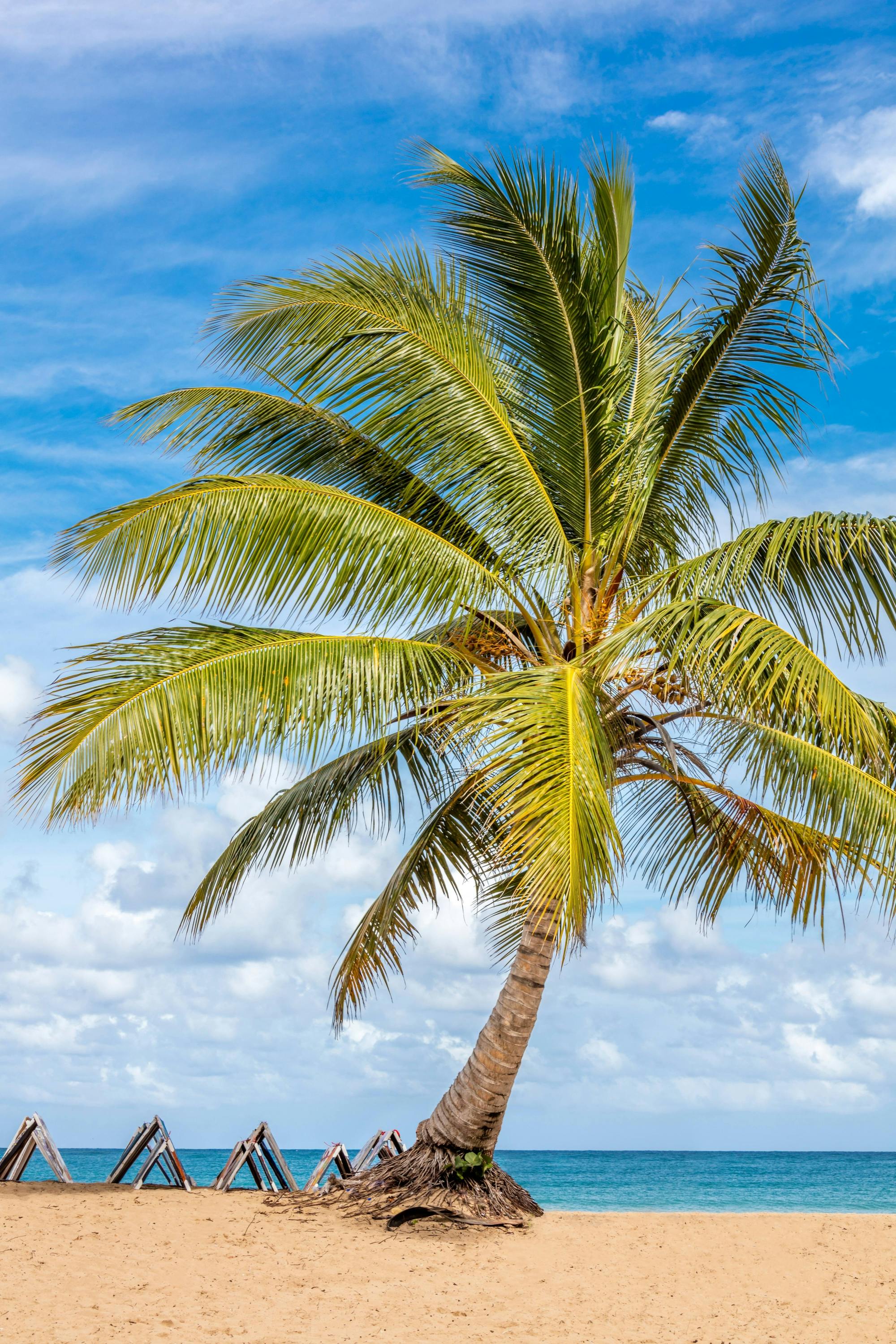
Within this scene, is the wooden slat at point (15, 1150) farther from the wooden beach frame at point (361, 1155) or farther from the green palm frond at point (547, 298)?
the green palm frond at point (547, 298)

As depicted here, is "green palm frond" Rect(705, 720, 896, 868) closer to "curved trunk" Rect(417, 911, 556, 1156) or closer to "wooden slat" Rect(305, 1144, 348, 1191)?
"curved trunk" Rect(417, 911, 556, 1156)

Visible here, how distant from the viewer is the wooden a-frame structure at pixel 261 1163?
1055 centimetres

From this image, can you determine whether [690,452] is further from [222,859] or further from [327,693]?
[222,859]

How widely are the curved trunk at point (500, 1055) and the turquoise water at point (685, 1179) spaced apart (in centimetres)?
1334

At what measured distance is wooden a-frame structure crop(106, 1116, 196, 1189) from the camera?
10289 mm

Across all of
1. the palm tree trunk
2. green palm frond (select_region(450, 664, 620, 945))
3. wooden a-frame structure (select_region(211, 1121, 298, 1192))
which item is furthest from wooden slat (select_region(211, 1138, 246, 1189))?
green palm frond (select_region(450, 664, 620, 945))

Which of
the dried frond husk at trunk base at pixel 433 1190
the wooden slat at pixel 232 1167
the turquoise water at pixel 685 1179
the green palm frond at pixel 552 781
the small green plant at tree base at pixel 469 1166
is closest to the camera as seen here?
the green palm frond at pixel 552 781

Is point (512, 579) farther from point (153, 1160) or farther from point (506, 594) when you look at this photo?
point (153, 1160)

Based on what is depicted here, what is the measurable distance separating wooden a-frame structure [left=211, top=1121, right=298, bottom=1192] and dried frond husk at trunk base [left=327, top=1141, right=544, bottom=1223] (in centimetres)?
113

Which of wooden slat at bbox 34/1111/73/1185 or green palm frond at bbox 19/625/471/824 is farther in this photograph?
wooden slat at bbox 34/1111/73/1185

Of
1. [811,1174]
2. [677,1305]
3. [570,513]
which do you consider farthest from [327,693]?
[811,1174]

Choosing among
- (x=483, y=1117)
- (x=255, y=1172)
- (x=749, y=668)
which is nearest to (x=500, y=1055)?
(x=483, y=1117)

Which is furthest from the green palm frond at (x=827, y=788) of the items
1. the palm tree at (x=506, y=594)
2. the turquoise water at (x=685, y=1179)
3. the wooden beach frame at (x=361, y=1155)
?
the turquoise water at (x=685, y=1179)

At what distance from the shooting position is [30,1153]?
Answer: 10922 millimetres
